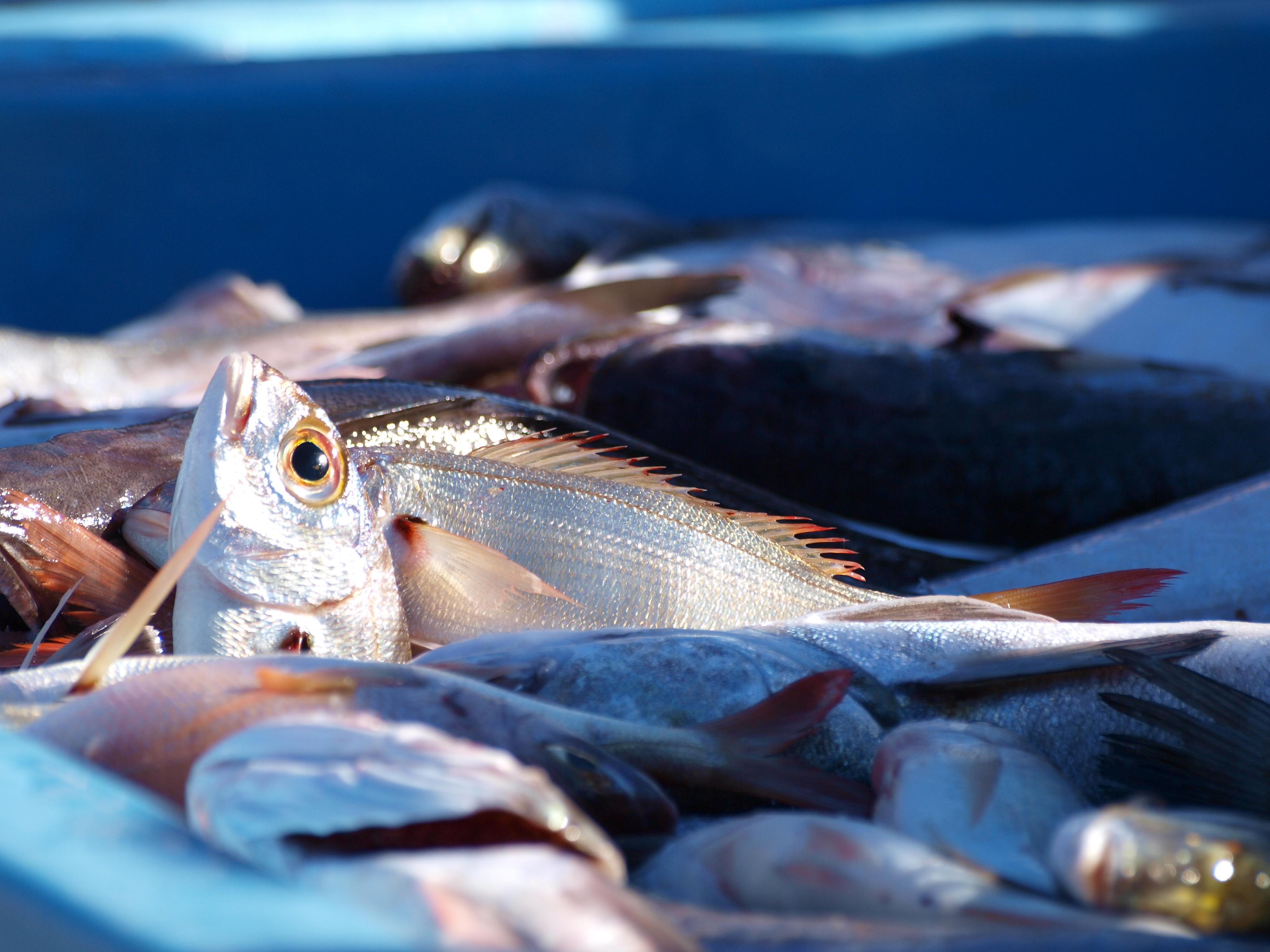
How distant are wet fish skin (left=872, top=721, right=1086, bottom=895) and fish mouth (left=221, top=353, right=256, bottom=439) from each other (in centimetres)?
67


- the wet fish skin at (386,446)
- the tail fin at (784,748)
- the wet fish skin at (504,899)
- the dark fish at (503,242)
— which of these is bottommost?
the tail fin at (784,748)

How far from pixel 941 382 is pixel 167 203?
2521 millimetres

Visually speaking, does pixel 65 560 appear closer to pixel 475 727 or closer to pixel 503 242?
pixel 475 727

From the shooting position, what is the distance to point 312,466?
3.65ft

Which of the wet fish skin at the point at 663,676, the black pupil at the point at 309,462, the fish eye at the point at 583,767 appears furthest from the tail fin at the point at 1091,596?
the black pupil at the point at 309,462

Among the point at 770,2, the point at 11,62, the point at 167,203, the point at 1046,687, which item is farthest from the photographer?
the point at 770,2

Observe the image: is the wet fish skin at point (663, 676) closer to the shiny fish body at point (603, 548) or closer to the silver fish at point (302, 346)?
the shiny fish body at point (603, 548)

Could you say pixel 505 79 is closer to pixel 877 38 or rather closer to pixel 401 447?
pixel 877 38

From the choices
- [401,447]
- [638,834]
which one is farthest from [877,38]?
[638,834]

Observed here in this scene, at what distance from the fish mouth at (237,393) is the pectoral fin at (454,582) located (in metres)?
0.21

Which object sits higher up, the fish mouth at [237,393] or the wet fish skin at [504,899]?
the fish mouth at [237,393]

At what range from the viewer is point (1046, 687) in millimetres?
1054

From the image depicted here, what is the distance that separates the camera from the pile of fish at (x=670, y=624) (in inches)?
25.3

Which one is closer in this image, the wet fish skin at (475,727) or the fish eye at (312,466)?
the wet fish skin at (475,727)
